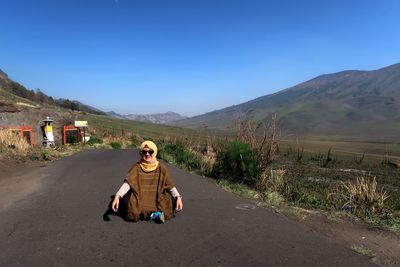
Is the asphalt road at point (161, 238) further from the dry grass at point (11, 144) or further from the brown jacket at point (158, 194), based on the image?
the dry grass at point (11, 144)

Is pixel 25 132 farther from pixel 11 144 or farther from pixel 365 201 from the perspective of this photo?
pixel 365 201

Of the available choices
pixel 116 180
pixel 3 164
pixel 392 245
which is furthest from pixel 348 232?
pixel 3 164

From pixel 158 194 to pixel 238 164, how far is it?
16.3 feet

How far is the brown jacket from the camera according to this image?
608 cm

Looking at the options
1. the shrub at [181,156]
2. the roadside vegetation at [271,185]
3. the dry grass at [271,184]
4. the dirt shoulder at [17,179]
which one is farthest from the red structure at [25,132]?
the dry grass at [271,184]

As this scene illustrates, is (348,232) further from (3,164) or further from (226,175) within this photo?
(3,164)

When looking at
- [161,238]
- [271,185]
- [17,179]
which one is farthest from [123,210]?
[17,179]

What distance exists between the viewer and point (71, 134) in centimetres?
2439

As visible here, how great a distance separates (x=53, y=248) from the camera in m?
4.85

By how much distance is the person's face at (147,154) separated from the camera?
644 centimetres

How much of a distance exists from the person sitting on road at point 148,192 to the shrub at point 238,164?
4272 mm

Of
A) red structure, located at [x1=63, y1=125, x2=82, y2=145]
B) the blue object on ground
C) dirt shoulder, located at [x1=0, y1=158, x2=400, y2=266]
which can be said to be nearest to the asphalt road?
the blue object on ground

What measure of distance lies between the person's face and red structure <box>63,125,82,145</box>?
18405 millimetres

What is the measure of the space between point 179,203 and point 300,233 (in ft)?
6.47
